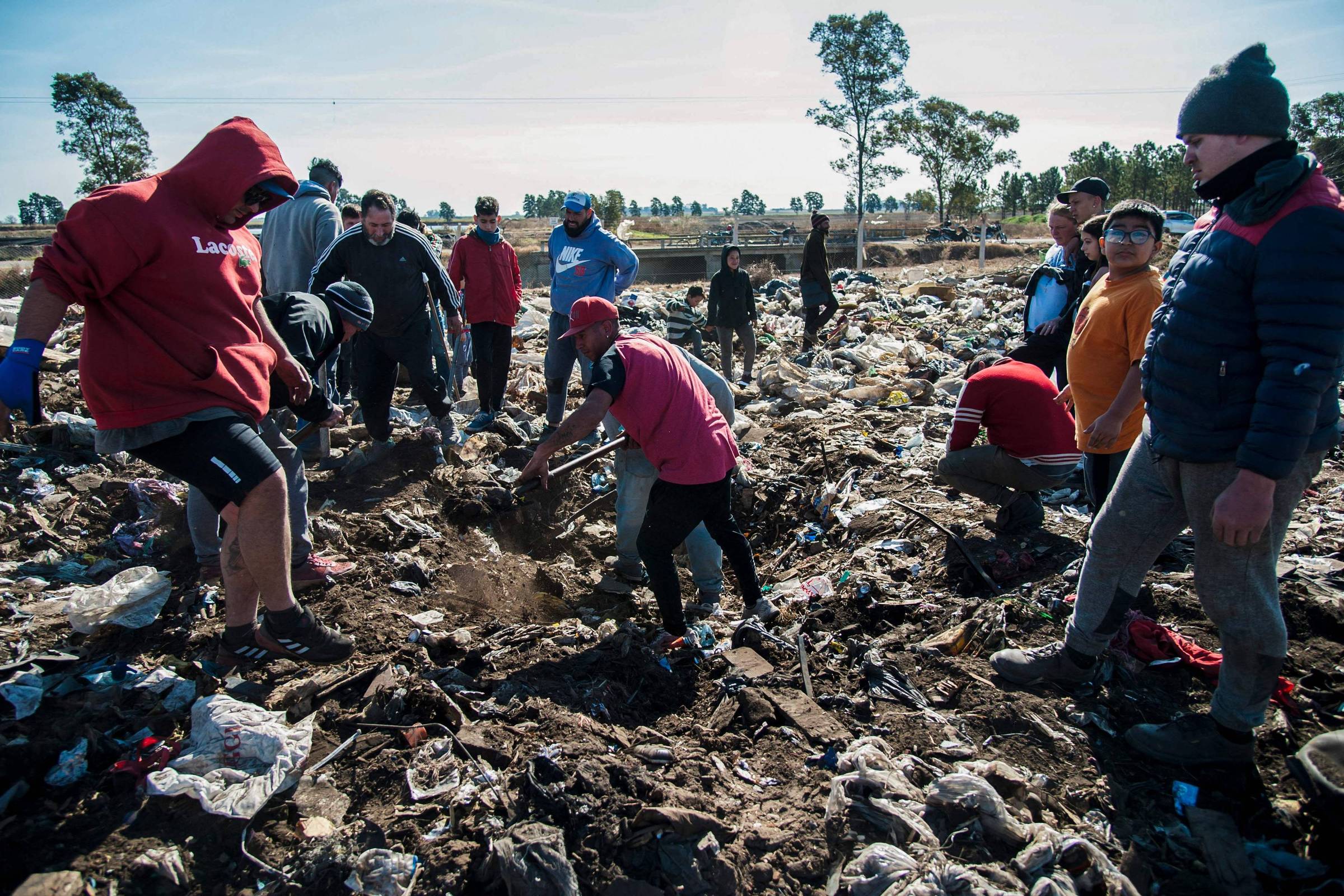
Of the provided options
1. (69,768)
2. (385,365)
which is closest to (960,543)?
(69,768)

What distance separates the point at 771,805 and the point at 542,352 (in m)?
7.49

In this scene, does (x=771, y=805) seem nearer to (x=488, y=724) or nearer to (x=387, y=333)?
(x=488, y=724)

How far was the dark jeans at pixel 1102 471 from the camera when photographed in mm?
3383

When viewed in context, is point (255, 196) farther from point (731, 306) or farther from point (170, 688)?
point (731, 306)

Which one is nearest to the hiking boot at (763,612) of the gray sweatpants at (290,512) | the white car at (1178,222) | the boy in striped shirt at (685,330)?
the gray sweatpants at (290,512)

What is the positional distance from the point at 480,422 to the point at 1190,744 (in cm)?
519

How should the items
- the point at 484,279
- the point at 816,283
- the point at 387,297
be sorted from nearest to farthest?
the point at 387,297, the point at 484,279, the point at 816,283

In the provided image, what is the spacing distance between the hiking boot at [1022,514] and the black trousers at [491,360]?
160 inches

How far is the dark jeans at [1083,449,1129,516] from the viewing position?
11.1 feet

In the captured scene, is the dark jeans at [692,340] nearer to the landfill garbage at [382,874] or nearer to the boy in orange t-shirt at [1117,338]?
the boy in orange t-shirt at [1117,338]

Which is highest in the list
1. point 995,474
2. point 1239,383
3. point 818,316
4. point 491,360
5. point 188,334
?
point 188,334

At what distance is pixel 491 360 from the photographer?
6.38 metres

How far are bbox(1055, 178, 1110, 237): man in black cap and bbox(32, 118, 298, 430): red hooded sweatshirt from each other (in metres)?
4.30

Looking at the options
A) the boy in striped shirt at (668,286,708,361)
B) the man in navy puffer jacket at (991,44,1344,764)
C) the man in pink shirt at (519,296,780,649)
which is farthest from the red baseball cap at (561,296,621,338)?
the boy in striped shirt at (668,286,708,361)
